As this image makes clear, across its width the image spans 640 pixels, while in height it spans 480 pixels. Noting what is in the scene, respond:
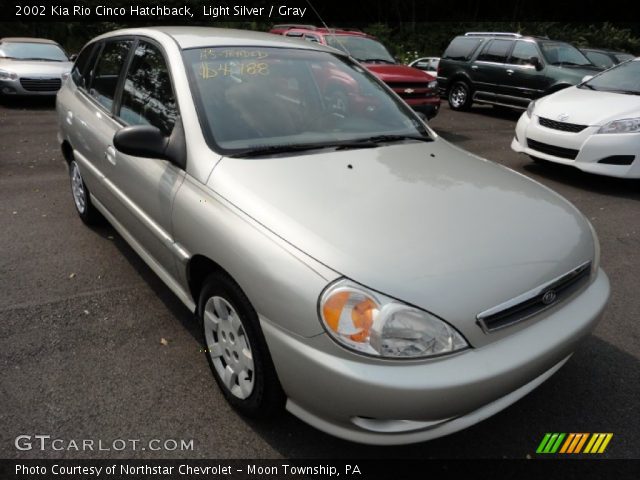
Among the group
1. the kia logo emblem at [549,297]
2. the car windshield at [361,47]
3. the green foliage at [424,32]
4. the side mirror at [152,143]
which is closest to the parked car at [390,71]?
→ the car windshield at [361,47]

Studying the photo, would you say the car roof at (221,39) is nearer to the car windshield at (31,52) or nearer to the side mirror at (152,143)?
the side mirror at (152,143)

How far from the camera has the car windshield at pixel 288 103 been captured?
2.54 metres

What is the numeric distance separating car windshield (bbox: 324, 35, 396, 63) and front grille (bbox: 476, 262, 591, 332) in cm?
756

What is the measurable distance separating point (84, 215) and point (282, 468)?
10.5 feet

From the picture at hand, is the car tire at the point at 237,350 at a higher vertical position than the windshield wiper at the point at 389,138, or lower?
lower

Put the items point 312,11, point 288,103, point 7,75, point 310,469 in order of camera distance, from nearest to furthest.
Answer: point 310,469, point 288,103, point 7,75, point 312,11

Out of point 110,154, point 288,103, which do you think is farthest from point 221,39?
point 110,154

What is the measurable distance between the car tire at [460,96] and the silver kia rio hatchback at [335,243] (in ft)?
29.5

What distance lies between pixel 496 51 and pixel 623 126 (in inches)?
236

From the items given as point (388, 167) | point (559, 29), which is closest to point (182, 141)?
point (388, 167)

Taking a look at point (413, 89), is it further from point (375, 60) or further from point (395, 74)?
point (375, 60)

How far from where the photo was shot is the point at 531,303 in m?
1.95

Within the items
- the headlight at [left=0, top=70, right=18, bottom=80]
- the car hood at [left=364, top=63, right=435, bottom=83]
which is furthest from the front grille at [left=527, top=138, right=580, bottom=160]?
the headlight at [left=0, top=70, right=18, bottom=80]
